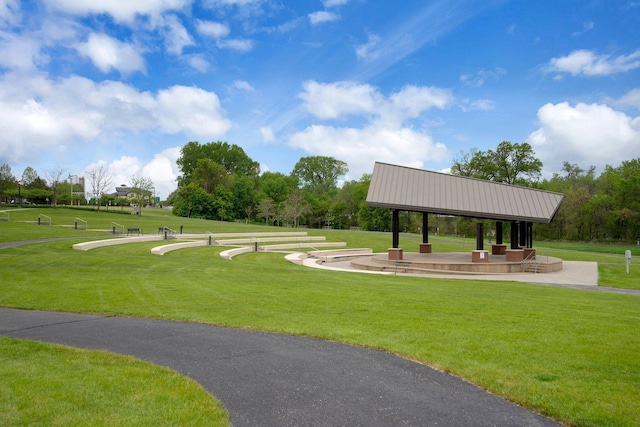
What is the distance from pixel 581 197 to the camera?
65125mm

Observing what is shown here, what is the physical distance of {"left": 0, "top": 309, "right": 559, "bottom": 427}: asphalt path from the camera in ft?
15.3

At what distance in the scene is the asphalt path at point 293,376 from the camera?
183 inches

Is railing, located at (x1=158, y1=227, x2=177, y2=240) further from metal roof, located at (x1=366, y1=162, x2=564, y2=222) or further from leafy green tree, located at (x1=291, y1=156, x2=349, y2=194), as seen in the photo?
leafy green tree, located at (x1=291, y1=156, x2=349, y2=194)

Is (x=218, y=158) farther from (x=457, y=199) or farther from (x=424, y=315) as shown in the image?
(x=424, y=315)

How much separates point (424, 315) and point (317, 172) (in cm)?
9841

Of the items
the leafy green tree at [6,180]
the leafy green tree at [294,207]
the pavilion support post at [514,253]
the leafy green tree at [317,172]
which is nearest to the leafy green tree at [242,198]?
the leafy green tree at [294,207]

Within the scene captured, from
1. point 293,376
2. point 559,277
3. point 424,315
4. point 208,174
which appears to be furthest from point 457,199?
point 208,174

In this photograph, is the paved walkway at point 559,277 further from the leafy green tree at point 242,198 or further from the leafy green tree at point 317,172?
the leafy green tree at point 317,172

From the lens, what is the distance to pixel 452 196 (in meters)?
25.1

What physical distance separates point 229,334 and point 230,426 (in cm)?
363

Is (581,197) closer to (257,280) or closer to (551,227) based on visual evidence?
(551,227)

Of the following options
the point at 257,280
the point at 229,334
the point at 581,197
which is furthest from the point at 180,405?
the point at 581,197

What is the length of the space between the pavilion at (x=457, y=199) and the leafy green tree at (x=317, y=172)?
79.8 m

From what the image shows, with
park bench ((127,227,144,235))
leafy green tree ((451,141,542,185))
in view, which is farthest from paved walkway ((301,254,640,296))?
leafy green tree ((451,141,542,185))
